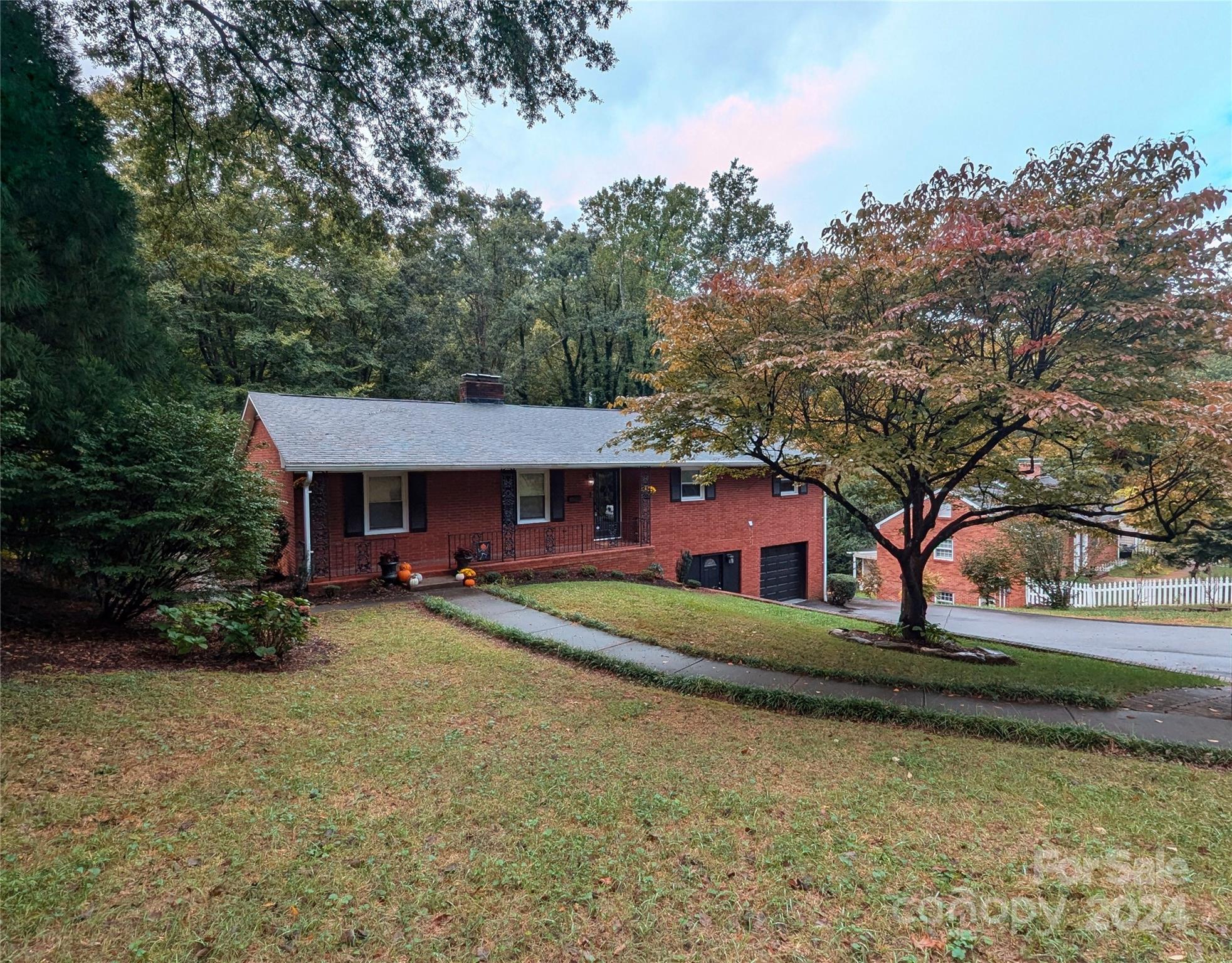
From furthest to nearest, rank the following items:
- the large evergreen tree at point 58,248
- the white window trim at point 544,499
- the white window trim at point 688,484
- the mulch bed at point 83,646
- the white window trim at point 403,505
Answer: the white window trim at point 688,484, the white window trim at point 544,499, the white window trim at point 403,505, the mulch bed at point 83,646, the large evergreen tree at point 58,248

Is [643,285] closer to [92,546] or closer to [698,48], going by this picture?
[698,48]

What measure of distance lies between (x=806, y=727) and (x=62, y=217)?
9113 millimetres

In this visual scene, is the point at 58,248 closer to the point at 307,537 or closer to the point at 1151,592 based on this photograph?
the point at 307,537

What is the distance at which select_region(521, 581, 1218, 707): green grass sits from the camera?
6.26 metres

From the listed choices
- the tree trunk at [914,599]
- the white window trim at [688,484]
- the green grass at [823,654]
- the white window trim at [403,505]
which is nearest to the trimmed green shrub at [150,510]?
the white window trim at [403,505]

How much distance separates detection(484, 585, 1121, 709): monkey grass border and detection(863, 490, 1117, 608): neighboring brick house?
40.3 feet

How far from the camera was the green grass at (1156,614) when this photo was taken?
525 inches

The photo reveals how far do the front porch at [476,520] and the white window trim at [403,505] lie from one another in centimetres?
2

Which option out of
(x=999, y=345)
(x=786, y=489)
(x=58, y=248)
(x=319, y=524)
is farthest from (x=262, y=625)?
(x=786, y=489)

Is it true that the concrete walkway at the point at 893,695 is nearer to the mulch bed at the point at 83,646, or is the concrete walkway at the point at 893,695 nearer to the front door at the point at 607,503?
the mulch bed at the point at 83,646

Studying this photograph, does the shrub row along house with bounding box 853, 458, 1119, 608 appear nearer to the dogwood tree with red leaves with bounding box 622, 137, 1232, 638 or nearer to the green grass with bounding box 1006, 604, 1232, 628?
the green grass with bounding box 1006, 604, 1232, 628

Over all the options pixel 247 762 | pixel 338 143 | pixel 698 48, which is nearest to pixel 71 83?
pixel 338 143

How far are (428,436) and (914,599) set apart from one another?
9.92 m

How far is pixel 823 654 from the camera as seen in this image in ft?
24.7
